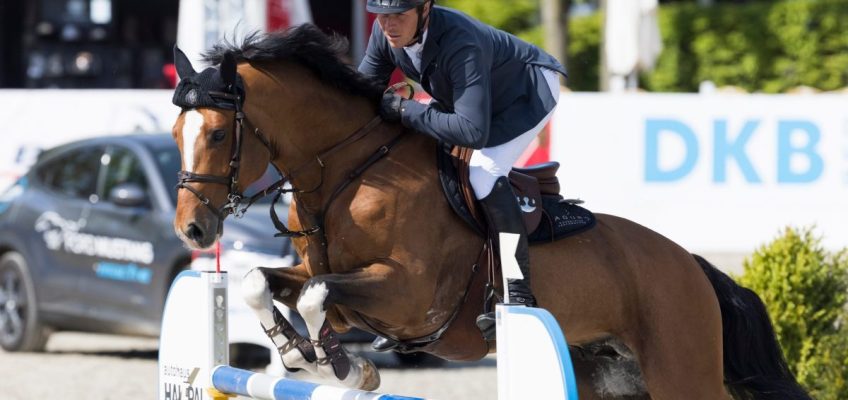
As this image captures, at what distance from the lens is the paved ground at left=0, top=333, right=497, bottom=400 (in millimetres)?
9250

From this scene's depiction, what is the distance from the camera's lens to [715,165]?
573 inches

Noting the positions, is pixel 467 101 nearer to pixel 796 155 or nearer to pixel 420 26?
pixel 420 26

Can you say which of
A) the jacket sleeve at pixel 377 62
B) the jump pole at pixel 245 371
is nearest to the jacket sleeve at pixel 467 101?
the jacket sleeve at pixel 377 62

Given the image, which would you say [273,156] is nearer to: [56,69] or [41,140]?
[41,140]

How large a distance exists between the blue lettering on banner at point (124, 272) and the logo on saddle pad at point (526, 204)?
4.89 metres

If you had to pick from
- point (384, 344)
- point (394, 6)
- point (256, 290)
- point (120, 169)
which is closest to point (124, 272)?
point (120, 169)

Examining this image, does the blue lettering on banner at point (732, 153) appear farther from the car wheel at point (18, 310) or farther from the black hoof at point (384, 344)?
the black hoof at point (384, 344)

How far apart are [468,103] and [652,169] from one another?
9.38 metres

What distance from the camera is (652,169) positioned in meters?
14.6

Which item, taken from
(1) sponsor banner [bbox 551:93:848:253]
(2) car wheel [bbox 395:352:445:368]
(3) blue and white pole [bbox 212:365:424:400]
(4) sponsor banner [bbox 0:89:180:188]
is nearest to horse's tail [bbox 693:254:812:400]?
(3) blue and white pole [bbox 212:365:424:400]

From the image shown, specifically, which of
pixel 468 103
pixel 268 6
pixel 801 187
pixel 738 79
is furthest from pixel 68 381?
pixel 738 79

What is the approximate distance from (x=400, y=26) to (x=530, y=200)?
960 mm

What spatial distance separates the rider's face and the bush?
9.05 feet

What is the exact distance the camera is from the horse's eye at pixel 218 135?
5438 mm
